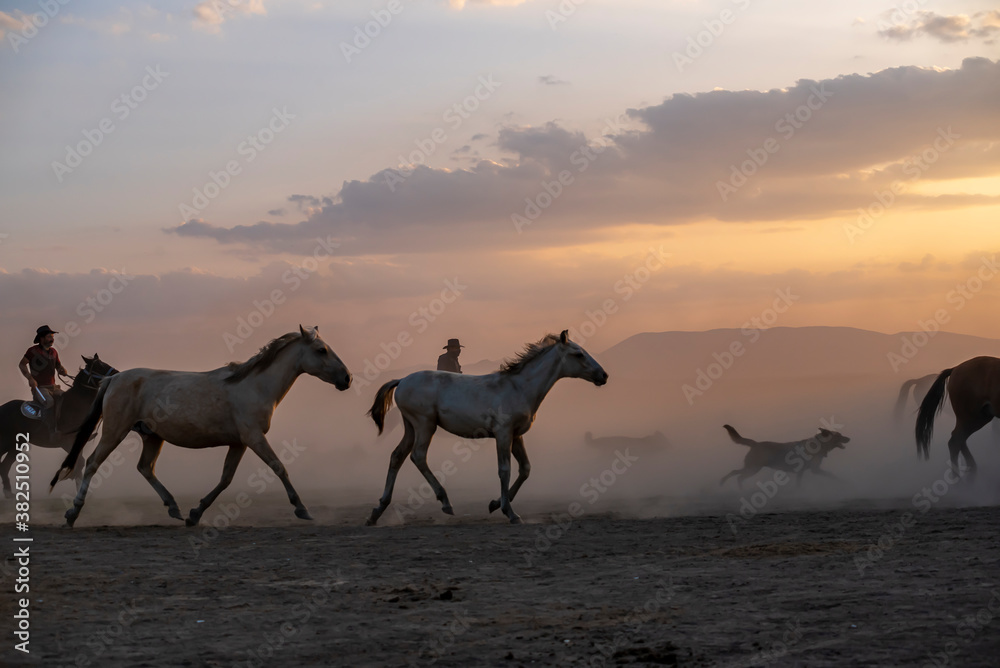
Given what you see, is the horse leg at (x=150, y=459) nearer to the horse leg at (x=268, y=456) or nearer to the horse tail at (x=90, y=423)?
the horse tail at (x=90, y=423)

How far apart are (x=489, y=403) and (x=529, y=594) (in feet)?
14.7

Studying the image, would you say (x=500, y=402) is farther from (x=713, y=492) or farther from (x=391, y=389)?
(x=713, y=492)

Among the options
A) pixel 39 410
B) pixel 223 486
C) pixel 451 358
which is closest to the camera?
pixel 223 486

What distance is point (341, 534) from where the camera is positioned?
10109 mm

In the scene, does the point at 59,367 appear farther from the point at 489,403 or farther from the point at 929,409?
the point at 929,409

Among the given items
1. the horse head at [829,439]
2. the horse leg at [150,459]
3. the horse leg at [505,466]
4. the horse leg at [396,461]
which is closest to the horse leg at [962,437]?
the horse head at [829,439]

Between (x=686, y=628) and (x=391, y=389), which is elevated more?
(x=391, y=389)

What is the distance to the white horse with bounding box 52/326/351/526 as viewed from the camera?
11.0 metres

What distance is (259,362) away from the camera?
11.3 metres

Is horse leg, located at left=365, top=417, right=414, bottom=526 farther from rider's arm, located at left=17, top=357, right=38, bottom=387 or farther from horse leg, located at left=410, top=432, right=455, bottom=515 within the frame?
rider's arm, located at left=17, top=357, right=38, bottom=387

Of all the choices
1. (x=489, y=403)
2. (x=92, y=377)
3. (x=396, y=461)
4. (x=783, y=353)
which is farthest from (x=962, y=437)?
(x=783, y=353)

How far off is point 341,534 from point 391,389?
226cm

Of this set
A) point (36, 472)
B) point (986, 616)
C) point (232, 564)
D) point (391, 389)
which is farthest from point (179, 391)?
point (36, 472)

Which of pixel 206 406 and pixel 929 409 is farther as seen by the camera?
pixel 929 409
